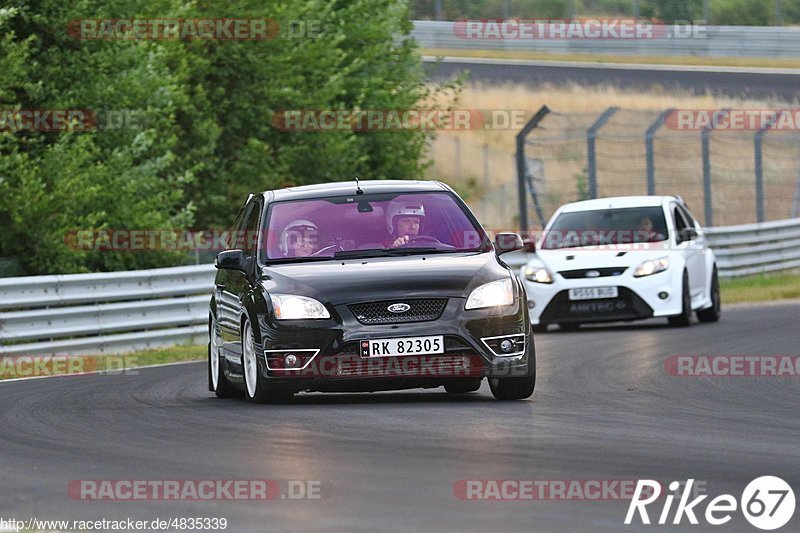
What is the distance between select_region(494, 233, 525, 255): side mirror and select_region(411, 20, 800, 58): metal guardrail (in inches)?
1654

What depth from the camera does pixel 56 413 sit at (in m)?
11.6

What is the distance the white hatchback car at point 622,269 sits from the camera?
20406 millimetres

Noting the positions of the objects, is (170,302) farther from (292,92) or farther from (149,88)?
(292,92)

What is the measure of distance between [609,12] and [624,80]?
10.5 meters

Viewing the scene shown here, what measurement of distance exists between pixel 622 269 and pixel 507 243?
852cm

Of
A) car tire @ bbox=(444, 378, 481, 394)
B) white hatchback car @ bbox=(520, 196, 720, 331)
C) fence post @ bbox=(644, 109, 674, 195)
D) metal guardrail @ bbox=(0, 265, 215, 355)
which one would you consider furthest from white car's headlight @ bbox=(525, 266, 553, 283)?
car tire @ bbox=(444, 378, 481, 394)

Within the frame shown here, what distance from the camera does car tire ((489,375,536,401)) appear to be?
11578 millimetres

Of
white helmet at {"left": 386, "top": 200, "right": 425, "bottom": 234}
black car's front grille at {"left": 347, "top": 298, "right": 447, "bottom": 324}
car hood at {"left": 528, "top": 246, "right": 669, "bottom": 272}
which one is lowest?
car hood at {"left": 528, "top": 246, "right": 669, "bottom": 272}

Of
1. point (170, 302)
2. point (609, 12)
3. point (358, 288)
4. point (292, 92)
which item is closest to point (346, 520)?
point (358, 288)

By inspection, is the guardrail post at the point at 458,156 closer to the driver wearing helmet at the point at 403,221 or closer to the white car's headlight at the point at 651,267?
the white car's headlight at the point at 651,267

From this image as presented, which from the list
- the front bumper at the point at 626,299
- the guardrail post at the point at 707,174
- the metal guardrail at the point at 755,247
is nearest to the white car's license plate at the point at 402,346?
the front bumper at the point at 626,299

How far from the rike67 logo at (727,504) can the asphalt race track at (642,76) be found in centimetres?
4109

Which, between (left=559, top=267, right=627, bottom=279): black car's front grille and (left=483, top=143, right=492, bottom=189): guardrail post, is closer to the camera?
(left=559, top=267, right=627, bottom=279): black car's front grille

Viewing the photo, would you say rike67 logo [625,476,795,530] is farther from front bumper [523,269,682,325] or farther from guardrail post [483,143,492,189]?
guardrail post [483,143,492,189]
